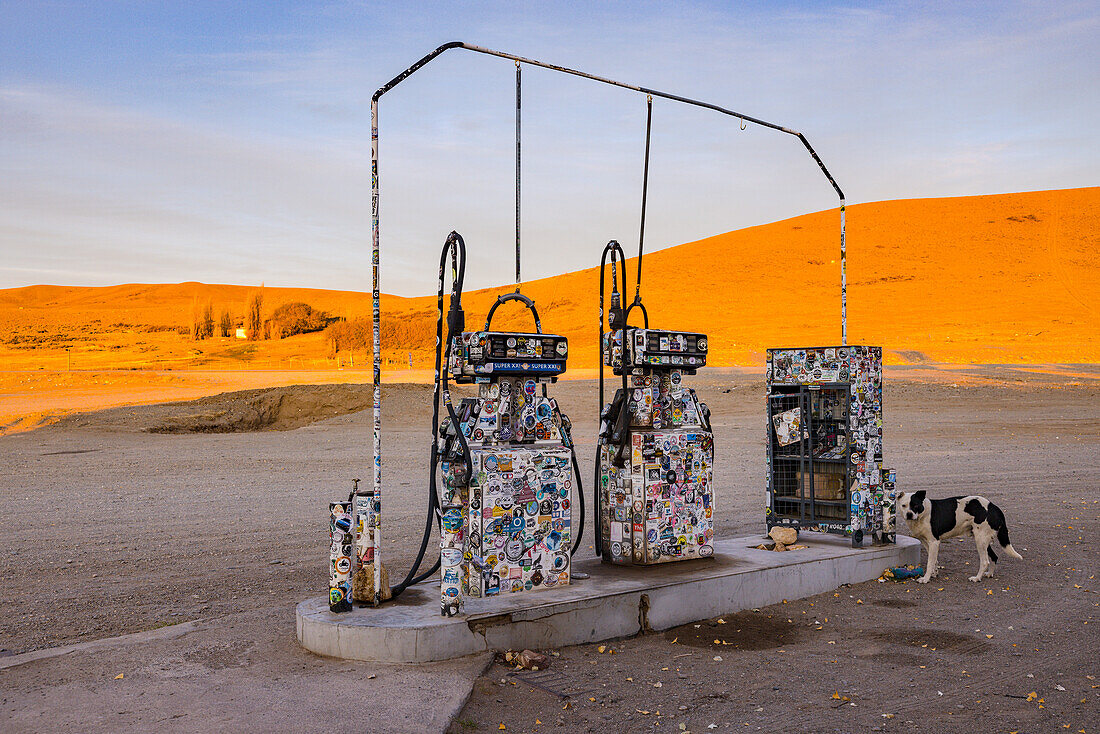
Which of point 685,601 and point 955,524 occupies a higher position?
point 955,524

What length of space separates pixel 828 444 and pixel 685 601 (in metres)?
3.40

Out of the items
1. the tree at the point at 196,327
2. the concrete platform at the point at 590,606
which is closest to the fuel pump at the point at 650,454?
the concrete platform at the point at 590,606

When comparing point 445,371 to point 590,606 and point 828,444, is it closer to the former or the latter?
point 590,606

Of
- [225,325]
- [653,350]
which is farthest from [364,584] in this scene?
[225,325]

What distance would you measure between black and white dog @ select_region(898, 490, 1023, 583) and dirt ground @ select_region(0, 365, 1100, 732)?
0.29 metres

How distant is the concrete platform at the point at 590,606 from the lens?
6340 millimetres

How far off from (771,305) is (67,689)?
217 feet

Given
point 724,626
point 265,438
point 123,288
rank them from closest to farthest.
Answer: point 724,626 < point 265,438 < point 123,288

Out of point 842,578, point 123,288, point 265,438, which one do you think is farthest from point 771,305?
point 123,288

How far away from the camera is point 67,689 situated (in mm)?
5863

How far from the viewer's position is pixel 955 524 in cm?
917

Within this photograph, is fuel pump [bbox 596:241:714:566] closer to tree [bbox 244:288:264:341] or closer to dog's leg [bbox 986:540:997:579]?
dog's leg [bbox 986:540:997:579]

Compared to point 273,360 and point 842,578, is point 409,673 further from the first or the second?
point 273,360

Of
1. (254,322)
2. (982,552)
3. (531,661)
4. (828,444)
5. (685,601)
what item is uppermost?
(254,322)
